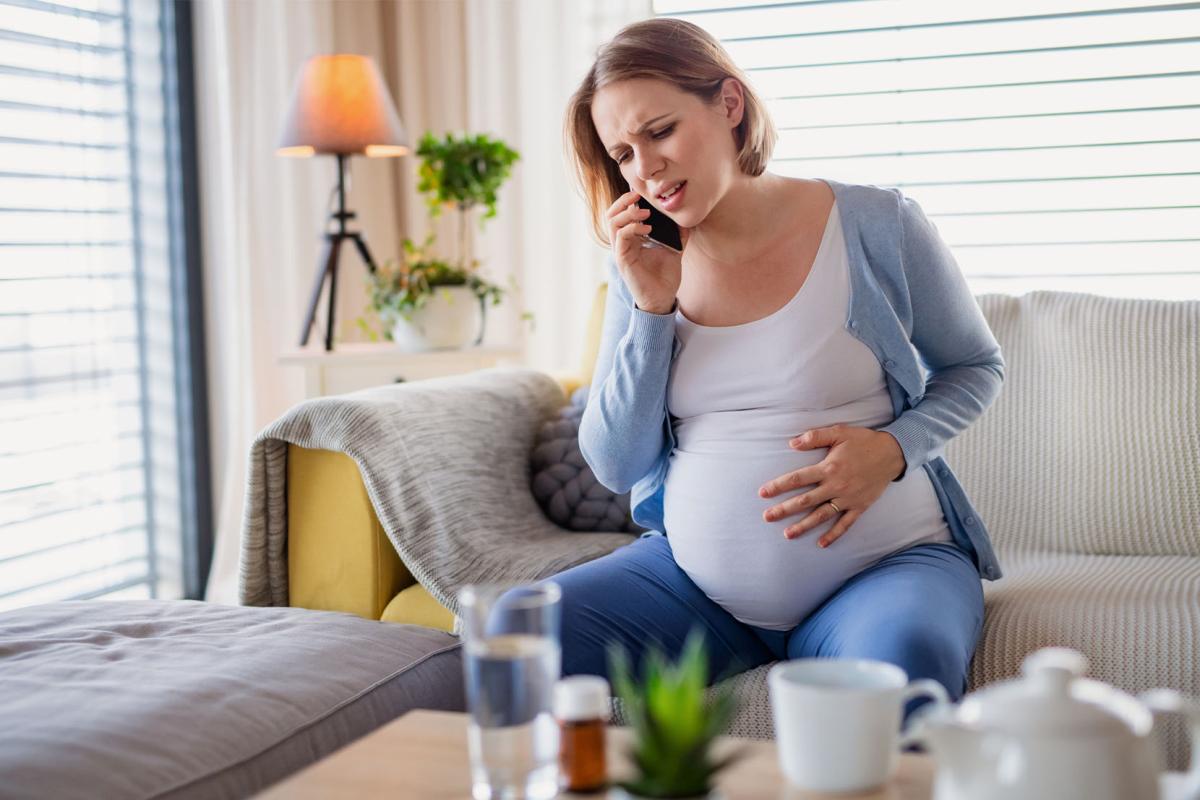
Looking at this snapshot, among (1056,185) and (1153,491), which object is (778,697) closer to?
(1153,491)

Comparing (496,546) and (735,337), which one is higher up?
(735,337)

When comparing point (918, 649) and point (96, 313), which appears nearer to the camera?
point (918, 649)

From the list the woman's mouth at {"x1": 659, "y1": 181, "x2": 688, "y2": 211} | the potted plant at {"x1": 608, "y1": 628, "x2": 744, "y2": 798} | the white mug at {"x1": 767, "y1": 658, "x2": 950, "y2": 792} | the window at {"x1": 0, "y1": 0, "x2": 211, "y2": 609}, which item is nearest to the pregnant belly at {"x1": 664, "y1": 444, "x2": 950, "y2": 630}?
the woman's mouth at {"x1": 659, "y1": 181, "x2": 688, "y2": 211}

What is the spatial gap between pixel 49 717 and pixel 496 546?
735mm

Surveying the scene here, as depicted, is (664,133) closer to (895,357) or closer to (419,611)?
(895,357)

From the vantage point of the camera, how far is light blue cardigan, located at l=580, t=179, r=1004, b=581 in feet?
4.76

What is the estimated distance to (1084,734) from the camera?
688 millimetres

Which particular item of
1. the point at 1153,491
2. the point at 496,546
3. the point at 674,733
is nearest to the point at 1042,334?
the point at 1153,491

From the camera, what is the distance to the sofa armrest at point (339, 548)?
1716 millimetres

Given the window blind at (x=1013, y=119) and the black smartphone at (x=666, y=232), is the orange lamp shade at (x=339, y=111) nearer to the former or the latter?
the window blind at (x=1013, y=119)

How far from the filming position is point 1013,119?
285 centimetres

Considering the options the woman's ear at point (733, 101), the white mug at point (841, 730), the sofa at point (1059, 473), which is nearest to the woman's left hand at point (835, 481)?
the sofa at point (1059, 473)

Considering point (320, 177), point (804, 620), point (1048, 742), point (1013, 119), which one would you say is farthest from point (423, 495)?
point (1013, 119)

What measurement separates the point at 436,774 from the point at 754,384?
70cm
